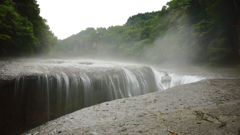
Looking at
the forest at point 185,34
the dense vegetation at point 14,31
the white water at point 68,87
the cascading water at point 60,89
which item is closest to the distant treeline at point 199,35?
the forest at point 185,34

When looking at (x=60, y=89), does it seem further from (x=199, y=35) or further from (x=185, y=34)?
(x=185, y=34)

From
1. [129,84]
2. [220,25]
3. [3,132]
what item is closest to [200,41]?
[220,25]

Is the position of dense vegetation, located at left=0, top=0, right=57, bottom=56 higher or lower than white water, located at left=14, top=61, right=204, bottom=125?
higher

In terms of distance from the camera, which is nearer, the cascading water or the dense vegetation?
the cascading water

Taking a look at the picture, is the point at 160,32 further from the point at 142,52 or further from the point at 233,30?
Result: the point at 233,30

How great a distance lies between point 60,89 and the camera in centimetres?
614

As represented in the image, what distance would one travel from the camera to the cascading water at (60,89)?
5.17 metres

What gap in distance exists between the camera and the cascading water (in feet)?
17.0

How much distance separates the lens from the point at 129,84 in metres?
9.40

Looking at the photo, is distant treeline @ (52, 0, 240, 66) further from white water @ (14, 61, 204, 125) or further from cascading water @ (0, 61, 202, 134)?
cascading water @ (0, 61, 202, 134)

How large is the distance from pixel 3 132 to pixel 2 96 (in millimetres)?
1207

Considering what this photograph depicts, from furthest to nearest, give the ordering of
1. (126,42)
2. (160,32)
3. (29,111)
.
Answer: (126,42) → (160,32) → (29,111)

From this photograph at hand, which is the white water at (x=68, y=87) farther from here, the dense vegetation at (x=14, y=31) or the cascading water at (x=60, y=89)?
the dense vegetation at (x=14, y=31)

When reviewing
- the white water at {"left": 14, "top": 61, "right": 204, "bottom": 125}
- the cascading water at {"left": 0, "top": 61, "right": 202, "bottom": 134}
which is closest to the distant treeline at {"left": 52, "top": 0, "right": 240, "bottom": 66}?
the white water at {"left": 14, "top": 61, "right": 204, "bottom": 125}
